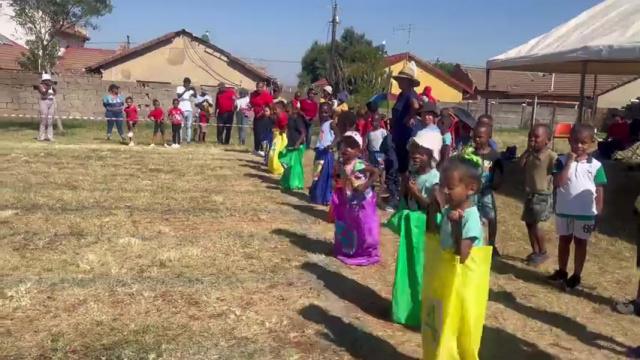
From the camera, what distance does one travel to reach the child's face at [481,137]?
21.5 feet

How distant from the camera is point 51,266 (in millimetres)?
6012

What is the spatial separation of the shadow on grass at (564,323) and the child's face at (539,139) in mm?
1668

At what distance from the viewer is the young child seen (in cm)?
628

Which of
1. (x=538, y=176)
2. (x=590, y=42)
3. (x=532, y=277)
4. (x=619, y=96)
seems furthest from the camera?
(x=619, y=96)

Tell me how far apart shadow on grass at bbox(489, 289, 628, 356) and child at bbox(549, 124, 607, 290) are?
86cm

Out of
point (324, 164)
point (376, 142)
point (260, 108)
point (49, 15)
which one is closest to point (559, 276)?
point (376, 142)

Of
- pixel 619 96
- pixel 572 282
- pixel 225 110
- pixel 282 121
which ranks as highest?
pixel 619 96

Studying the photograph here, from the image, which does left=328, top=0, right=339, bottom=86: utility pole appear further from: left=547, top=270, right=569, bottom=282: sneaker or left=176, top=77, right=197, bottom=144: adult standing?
left=547, top=270, right=569, bottom=282: sneaker

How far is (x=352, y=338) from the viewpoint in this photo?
468 centimetres

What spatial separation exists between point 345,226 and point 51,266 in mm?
2773

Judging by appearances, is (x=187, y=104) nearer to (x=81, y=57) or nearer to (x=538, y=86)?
(x=538, y=86)

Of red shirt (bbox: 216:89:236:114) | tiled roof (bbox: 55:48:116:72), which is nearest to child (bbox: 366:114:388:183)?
red shirt (bbox: 216:89:236:114)

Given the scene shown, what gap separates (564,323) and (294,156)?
20.4 feet

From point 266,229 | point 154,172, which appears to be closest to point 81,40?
point 154,172
